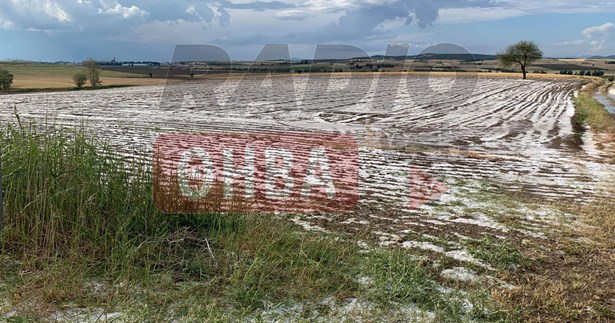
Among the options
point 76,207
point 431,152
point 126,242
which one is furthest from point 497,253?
point 431,152

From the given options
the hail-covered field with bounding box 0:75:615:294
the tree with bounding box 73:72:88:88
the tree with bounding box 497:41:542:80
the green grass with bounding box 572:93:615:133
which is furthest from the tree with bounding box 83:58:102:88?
the tree with bounding box 497:41:542:80

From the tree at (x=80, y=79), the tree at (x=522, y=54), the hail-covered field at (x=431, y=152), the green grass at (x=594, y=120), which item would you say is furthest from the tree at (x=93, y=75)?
the tree at (x=522, y=54)

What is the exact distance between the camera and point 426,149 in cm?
1345

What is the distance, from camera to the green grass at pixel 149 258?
3.94 metres

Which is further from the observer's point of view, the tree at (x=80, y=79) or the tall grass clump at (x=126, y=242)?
the tree at (x=80, y=79)

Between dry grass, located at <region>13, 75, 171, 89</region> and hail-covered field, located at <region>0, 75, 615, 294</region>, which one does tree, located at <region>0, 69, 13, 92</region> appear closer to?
dry grass, located at <region>13, 75, 171, 89</region>

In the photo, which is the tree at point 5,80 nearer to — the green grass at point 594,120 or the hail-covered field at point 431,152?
the hail-covered field at point 431,152

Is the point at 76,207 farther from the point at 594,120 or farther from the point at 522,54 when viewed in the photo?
the point at 522,54

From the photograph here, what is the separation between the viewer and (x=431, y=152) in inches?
508

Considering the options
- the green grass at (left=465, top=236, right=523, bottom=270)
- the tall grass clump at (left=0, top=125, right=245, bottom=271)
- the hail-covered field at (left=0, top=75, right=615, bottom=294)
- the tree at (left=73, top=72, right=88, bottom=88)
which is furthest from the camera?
the tree at (left=73, top=72, right=88, bottom=88)

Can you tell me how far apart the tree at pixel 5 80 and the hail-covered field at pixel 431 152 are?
10654mm

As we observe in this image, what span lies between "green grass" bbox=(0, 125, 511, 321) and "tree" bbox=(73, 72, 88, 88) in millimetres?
40124

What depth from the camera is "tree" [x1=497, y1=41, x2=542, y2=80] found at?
7438cm

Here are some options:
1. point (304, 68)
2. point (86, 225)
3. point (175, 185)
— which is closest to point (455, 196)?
point (175, 185)
